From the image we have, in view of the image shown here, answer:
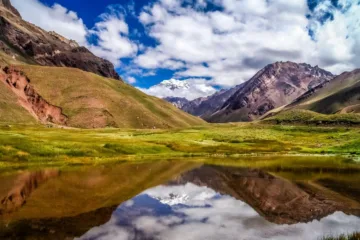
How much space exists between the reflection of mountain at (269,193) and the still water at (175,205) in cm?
8

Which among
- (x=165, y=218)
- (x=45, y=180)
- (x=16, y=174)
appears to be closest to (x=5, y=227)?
(x=165, y=218)

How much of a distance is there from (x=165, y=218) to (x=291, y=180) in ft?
86.8

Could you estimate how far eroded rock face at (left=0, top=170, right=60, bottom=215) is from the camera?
102 ft

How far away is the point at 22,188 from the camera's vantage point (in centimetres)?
3975

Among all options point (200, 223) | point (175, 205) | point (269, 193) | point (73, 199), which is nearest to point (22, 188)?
point (73, 199)

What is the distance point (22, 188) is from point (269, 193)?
27.5 meters

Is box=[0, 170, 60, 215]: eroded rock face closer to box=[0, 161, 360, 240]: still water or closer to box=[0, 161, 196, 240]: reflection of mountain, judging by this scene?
box=[0, 161, 360, 240]: still water

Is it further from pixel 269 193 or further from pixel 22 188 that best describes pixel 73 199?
pixel 269 193

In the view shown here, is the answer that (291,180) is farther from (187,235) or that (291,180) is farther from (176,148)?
(176,148)

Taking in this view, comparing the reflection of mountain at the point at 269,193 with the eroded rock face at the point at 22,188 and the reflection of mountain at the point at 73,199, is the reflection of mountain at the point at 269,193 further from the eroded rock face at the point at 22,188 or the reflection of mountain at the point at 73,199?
the eroded rock face at the point at 22,188

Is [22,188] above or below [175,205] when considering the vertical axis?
below

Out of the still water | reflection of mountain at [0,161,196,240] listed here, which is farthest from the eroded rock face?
reflection of mountain at [0,161,196,240]

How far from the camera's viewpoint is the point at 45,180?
45281mm

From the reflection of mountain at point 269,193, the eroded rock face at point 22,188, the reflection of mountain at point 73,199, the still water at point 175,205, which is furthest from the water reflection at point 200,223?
the eroded rock face at point 22,188
